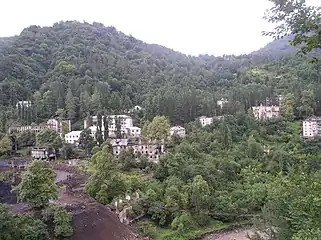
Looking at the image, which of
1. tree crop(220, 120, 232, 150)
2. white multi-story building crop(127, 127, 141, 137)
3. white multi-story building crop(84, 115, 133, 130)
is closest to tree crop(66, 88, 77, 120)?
white multi-story building crop(84, 115, 133, 130)

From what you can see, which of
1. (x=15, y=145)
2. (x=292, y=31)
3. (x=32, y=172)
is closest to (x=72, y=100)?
(x=15, y=145)

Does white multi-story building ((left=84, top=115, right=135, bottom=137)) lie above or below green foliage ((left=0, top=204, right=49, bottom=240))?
above

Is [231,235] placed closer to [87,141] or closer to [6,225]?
[6,225]

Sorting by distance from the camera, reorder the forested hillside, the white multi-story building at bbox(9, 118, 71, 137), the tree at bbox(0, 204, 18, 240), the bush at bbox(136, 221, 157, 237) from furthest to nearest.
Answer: the forested hillside < the white multi-story building at bbox(9, 118, 71, 137) < the bush at bbox(136, 221, 157, 237) < the tree at bbox(0, 204, 18, 240)

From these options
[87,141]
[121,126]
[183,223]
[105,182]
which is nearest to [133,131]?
[121,126]

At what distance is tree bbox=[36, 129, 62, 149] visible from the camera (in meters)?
34.8

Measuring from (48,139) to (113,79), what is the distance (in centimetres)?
2113

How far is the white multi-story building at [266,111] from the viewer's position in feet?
136

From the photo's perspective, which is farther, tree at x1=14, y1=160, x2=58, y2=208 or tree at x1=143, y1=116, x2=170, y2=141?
tree at x1=143, y1=116, x2=170, y2=141

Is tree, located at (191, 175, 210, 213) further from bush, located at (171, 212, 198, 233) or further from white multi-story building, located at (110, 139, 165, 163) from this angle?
white multi-story building, located at (110, 139, 165, 163)

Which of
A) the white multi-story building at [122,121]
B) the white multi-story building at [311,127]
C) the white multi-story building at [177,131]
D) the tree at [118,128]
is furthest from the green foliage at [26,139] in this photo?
the white multi-story building at [311,127]

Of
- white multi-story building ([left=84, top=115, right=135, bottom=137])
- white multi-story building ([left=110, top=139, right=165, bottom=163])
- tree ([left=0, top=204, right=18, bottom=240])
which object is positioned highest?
white multi-story building ([left=84, top=115, right=135, bottom=137])

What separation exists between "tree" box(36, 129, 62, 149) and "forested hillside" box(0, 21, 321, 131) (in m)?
6.10

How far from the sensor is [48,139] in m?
34.9
